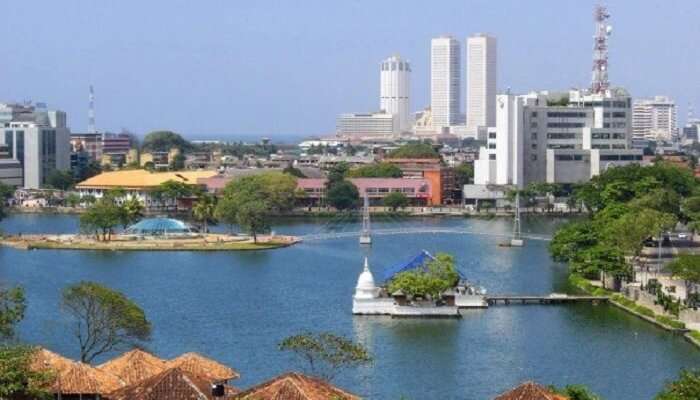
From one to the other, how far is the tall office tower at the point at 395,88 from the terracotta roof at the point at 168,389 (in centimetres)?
11288

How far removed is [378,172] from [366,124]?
56.4 metres

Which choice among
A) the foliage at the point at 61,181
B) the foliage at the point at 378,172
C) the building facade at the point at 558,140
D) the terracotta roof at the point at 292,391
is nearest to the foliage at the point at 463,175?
the foliage at the point at 378,172

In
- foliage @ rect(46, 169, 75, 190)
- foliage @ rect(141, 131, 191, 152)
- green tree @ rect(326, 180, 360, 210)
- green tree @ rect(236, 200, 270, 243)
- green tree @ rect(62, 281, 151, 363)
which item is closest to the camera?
green tree @ rect(62, 281, 151, 363)

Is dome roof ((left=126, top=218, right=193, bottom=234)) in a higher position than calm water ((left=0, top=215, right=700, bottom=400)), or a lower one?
higher

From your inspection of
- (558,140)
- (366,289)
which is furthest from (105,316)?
(558,140)

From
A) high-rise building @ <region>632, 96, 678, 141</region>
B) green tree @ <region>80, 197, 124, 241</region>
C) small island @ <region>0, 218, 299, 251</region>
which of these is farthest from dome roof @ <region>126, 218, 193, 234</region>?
high-rise building @ <region>632, 96, 678, 141</region>

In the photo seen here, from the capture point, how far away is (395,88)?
128m

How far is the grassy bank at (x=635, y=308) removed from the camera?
72.9ft

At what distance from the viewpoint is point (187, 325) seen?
22.7m

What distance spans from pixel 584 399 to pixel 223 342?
791 cm

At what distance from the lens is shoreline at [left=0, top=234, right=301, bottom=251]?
Result: 119 ft

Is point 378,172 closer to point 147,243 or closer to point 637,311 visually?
point 147,243

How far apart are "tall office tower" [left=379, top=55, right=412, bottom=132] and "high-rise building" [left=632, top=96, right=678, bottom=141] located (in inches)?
1190

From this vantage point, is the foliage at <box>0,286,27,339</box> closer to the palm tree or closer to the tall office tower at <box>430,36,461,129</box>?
the palm tree
